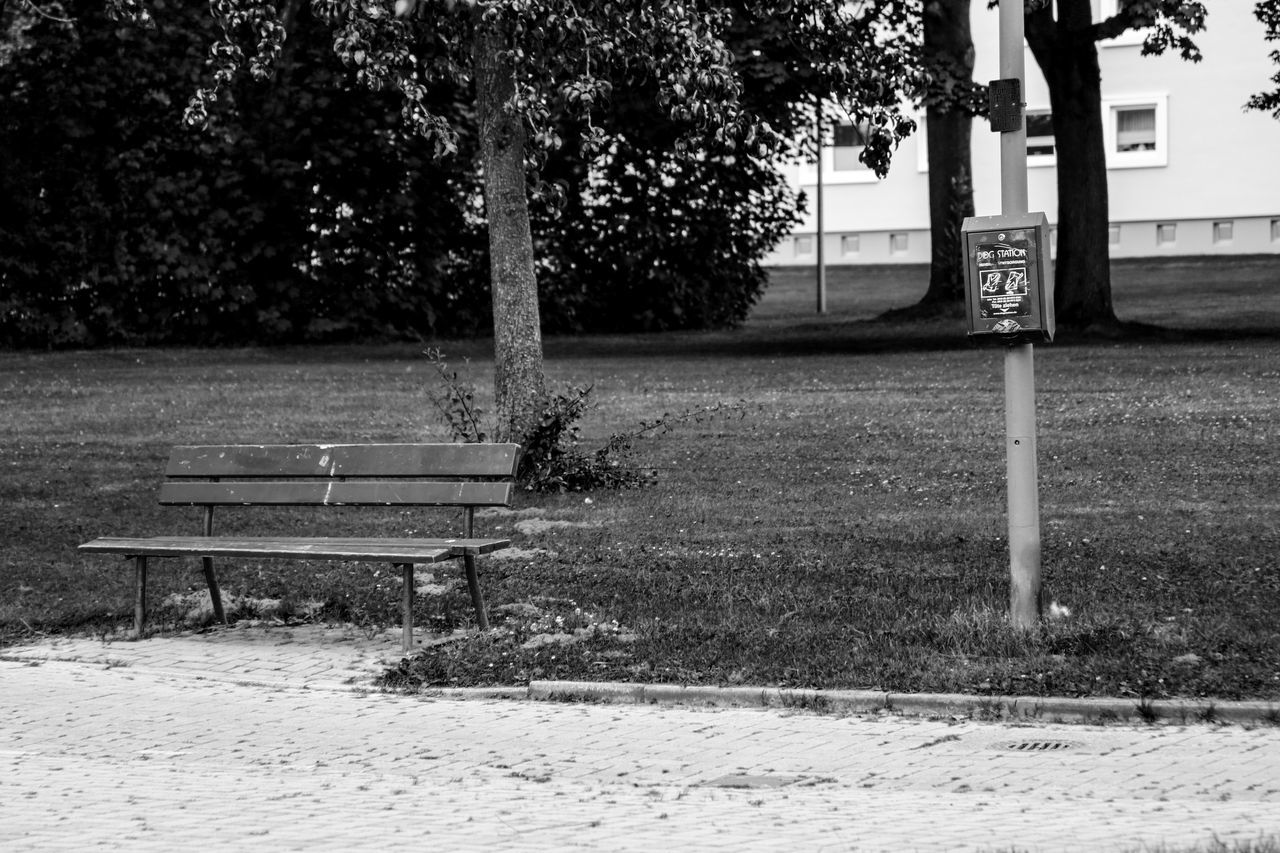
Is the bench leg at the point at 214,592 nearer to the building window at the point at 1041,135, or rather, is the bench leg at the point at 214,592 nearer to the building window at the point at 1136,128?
the building window at the point at 1041,135

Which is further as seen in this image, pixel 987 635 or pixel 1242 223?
pixel 1242 223

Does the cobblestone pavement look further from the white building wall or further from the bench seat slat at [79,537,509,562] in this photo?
the white building wall

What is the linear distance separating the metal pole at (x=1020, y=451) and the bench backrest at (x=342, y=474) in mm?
2441

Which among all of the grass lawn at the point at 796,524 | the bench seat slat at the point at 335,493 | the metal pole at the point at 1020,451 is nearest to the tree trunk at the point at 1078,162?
the grass lawn at the point at 796,524

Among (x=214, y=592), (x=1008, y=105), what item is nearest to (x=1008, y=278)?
(x=1008, y=105)

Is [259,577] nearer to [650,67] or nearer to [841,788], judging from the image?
[650,67]

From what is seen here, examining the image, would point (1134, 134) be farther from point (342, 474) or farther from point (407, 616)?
point (407, 616)

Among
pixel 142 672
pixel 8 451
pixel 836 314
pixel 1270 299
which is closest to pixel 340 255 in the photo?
pixel 836 314

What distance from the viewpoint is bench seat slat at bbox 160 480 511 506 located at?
911 centimetres

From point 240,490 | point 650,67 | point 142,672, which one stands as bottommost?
point 142,672

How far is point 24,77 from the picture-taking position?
27.3m

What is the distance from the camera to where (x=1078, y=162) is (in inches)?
1043

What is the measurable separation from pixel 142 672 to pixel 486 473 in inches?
74.3

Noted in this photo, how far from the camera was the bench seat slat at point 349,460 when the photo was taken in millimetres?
9234
